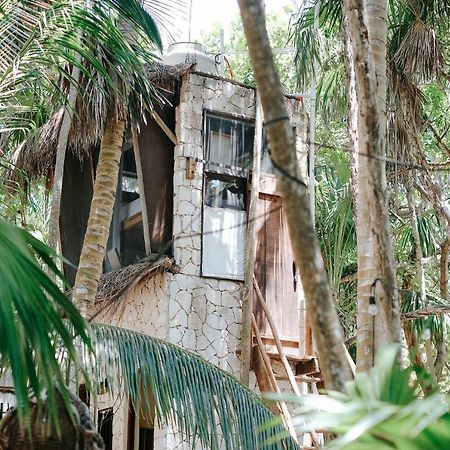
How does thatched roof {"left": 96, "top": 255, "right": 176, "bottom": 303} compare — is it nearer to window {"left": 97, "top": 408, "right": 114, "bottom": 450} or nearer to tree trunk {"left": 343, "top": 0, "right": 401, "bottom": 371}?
window {"left": 97, "top": 408, "right": 114, "bottom": 450}

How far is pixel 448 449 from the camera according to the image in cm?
276

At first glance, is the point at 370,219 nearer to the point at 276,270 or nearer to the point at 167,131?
the point at 167,131

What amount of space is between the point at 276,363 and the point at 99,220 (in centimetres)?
405

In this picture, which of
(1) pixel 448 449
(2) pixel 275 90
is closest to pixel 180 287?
(2) pixel 275 90

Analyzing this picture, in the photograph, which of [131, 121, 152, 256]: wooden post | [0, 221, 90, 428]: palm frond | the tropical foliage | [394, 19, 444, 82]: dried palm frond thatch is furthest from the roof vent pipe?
the tropical foliage

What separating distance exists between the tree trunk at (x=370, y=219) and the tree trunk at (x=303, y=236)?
5.99 ft

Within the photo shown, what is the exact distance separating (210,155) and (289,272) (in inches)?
77.3

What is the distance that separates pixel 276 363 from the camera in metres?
12.7

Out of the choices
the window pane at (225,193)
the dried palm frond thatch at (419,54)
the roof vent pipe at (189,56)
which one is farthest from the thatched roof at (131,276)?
the dried palm frond thatch at (419,54)

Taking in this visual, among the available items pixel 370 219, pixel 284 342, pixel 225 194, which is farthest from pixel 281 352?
pixel 370 219

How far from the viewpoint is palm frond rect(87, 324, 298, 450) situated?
776 cm

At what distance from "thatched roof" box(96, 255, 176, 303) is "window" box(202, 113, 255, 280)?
25.4 inches

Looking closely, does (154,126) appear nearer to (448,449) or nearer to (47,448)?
(47,448)

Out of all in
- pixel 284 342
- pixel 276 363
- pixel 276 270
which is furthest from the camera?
pixel 276 270
